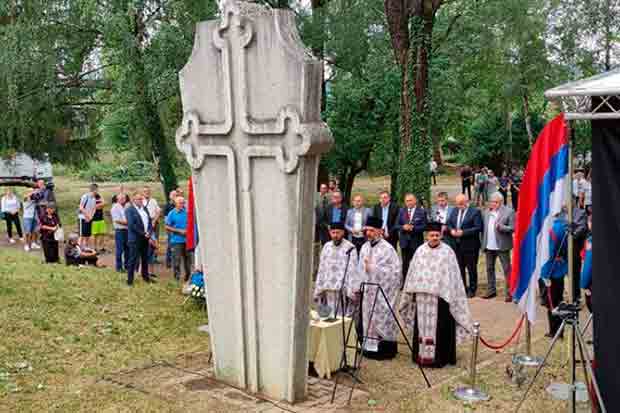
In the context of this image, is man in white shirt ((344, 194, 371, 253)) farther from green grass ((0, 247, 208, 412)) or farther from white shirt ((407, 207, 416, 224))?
green grass ((0, 247, 208, 412))

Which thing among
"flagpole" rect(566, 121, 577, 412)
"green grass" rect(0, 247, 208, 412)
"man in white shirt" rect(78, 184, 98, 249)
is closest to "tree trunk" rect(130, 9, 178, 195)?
"man in white shirt" rect(78, 184, 98, 249)

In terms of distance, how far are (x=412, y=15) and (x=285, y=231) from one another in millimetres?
12629

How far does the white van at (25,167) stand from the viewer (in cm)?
2819

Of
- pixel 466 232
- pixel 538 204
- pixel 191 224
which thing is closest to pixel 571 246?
pixel 538 204

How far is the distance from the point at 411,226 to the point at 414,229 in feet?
0.32

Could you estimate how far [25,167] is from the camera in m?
33.4

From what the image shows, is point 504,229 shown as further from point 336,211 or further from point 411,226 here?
point 336,211

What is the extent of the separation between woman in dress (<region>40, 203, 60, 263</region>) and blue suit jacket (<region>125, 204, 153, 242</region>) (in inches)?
87.7

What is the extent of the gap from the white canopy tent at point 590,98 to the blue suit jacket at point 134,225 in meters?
9.05

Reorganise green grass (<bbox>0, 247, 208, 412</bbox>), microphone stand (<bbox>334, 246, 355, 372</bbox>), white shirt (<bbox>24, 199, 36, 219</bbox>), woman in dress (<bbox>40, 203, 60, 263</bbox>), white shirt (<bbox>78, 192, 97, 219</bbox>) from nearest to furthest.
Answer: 1. green grass (<bbox>0, 247, 208, 412</bbox>)
2. microphone stand (<bbox>334, 246, 355, 372</bbox>)
3. woman in dress (<bbox>40, 203, 60, 263</bbox>)
4. white shirt (<bbox>78, 192, 97, 219</bbox>)
5. white shirt (<bbox>24, 199, 36, 219</bbox>)

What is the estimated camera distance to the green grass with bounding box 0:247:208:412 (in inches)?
332

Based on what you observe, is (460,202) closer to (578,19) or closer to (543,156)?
(543,156)

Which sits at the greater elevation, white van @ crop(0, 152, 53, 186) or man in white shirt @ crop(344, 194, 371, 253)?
white van @ crop(0, 152, 53, 186)

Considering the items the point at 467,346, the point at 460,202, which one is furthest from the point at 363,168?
the point at 467,346
